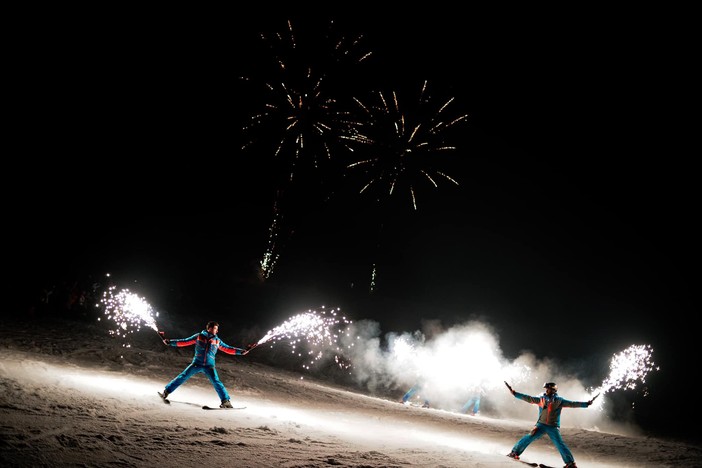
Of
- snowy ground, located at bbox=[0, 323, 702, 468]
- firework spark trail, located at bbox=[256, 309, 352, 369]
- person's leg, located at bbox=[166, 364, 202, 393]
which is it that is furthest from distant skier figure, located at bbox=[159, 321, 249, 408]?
firework spark trail, located at bbox=[256, 309, 352, 369]

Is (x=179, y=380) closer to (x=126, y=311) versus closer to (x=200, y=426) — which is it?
(x=200, y=426)

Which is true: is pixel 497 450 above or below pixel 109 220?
below

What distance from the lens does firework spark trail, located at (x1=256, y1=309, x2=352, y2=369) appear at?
75.3ft

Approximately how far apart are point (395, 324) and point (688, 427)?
21124 mm

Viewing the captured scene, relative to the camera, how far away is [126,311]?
18.8 m

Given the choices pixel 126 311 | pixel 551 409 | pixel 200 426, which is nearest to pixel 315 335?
pixel 126 311

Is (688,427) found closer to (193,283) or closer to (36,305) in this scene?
(193,283)

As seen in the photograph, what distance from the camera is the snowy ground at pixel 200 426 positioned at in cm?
457

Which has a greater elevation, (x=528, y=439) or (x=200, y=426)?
(x=528, y=439)

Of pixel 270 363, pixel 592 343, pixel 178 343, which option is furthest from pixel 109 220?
pixel 592 343

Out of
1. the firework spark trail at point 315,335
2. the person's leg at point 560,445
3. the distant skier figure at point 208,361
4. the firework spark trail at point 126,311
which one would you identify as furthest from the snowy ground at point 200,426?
the firework spark trail at point 315,335

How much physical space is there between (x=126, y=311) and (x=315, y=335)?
10.6 metres

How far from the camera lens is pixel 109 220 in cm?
2461

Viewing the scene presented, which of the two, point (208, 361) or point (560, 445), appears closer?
point (560, 445)
